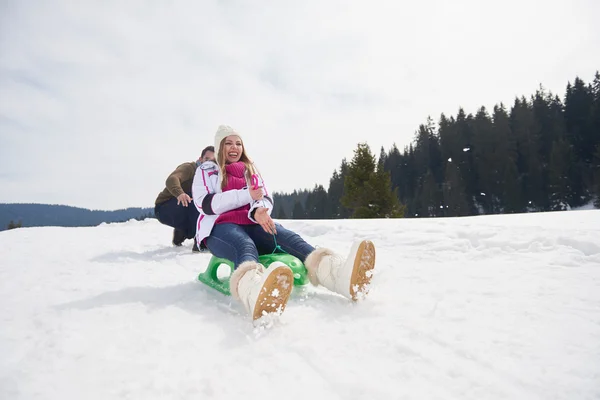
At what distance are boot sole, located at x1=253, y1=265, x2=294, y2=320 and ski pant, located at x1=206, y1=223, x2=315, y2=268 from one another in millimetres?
551

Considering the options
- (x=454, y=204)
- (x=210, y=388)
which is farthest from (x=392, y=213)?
(x=454, y=204)

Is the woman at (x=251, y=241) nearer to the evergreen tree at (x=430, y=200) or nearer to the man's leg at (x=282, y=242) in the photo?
the man's leg at (x=282, y=242)

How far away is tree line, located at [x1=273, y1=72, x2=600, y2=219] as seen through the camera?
1666 inches

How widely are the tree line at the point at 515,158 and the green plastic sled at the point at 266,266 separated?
39313 millimetres

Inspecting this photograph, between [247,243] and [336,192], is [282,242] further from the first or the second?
[336,192]

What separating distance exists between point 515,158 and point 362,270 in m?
57.1

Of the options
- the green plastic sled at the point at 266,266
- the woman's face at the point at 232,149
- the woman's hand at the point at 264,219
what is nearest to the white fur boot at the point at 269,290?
the green plastic sled at the point at 266,266

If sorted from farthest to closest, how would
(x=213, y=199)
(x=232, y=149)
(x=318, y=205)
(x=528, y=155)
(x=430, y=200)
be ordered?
(x=318, y=205), (x=430, y=200), (x=528, y=155), (x=232, y=149), (x=213, y=199)

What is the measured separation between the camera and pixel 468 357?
1707 millimetres

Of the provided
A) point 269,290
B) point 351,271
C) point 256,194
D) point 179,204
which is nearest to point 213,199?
point 256,194

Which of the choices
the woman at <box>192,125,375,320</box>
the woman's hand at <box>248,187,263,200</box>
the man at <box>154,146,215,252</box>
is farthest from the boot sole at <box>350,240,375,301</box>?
the man at <box>154,146,215,252</box>

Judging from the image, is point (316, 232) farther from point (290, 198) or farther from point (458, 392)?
point (290, 198)

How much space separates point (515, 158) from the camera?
4991 cm

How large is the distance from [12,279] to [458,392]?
4.09 meters
